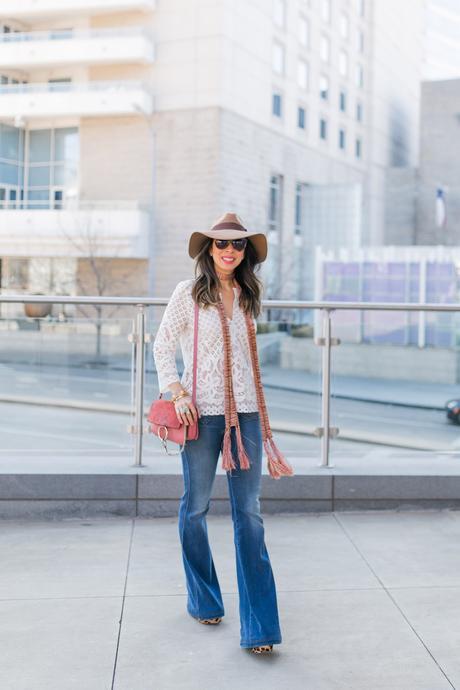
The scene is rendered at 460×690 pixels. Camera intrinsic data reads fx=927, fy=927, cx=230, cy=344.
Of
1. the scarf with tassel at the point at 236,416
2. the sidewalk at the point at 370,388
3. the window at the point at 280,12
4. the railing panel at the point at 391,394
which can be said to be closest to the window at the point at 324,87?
the window at the point at 280,12

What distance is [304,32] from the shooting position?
5103 cm

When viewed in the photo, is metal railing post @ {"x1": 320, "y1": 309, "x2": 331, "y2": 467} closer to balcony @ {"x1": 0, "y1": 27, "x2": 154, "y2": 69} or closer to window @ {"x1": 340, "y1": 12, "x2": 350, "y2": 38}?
balcony @ {"x1": 0, "y1": 27, "x2": 154, "y2": 69}

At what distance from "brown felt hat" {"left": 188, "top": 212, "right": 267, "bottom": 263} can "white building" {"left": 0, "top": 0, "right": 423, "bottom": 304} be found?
38.9m

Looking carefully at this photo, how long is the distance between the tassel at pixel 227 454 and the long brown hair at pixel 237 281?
55cm

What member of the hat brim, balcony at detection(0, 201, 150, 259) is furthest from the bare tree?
the hat brim

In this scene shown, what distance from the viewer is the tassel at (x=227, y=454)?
3761 mm

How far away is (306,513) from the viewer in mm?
6043

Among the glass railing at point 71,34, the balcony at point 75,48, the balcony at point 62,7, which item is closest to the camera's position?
the balcony at point 75,48

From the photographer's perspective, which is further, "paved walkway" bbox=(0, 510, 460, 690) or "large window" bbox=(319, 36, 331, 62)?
"large window" bbox=(319, 36, 331, 62)

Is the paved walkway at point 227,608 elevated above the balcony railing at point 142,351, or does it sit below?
below

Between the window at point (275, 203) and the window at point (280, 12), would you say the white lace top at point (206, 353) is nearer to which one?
the window at point (275, 203)

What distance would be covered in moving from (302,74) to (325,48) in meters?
3.96

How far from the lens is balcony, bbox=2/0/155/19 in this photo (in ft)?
143

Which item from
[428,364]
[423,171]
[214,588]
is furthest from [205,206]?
[214,588]
